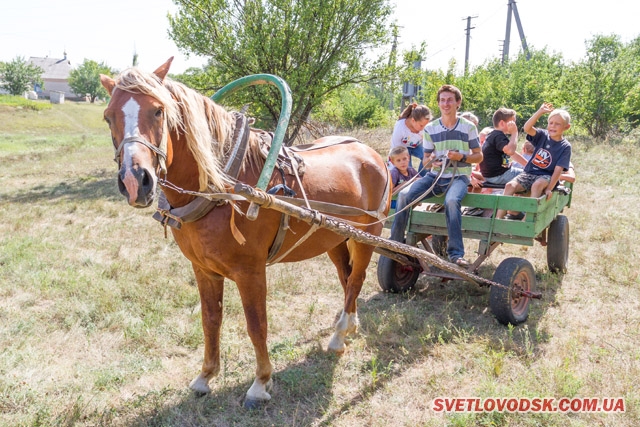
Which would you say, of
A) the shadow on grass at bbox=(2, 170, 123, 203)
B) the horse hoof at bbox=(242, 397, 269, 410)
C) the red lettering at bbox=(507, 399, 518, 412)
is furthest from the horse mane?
the shadow on grass at bbox=(2, 170, 123, 203)

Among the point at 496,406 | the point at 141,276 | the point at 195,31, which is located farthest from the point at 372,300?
the point at 195,31

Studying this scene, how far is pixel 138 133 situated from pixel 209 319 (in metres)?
1.57

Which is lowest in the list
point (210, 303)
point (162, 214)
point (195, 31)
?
point (210, 303)

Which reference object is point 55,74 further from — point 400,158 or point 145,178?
point 145,178

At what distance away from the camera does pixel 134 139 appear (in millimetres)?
2084

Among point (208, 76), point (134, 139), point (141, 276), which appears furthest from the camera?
point (208, 76)

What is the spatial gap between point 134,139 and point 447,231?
3033 millimetres

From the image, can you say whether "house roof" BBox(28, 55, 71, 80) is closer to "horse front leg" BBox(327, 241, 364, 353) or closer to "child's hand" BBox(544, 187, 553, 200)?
"horse front leg" BBox(327, 241, 364, 353)

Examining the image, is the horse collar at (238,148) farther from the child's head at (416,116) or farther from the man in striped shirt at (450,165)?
the child's head at (416,116)

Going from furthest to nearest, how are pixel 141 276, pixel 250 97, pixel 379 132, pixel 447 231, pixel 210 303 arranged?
1. pixel 379 132
2. pixel 250 97
3. pixel 141 276
4. pixel 447 231
5. pixel 210 303

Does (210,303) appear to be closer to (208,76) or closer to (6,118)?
(208,76)

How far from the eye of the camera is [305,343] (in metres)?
3.99

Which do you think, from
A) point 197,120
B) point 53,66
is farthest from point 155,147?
point 53,66

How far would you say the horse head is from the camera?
6.60 feet
